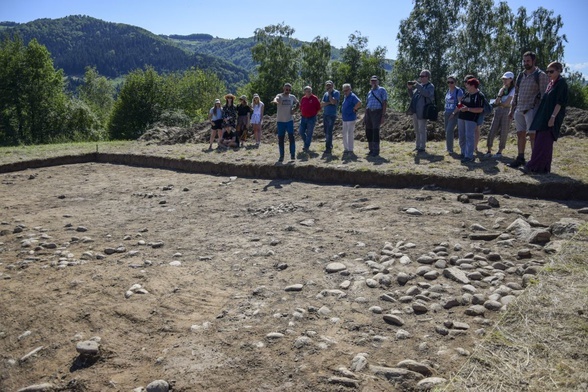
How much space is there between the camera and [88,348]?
3918mm

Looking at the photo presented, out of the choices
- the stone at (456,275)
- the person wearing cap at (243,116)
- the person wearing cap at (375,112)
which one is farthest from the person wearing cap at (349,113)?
the stone at (456,275)

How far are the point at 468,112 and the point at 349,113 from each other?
3135 millimetres

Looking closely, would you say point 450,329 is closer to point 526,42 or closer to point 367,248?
point 367,248

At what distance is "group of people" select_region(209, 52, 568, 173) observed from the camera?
816cm

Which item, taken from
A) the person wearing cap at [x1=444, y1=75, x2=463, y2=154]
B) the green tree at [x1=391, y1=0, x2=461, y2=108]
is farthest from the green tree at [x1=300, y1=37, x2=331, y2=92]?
the person wearing cap at [x1=444, y1=75, x2=463, y2=154]

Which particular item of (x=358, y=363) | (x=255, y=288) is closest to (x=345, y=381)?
(x=358, y=363)

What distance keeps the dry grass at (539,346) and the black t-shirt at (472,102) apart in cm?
644

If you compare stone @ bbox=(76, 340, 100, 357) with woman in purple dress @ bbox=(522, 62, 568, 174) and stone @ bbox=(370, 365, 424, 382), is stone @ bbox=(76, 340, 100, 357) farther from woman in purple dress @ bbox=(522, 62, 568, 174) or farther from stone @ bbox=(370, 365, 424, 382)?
woman in purple dress @ bbox=(522, 62, 568, 174)

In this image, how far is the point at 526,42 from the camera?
43.3m

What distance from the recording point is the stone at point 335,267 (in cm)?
530

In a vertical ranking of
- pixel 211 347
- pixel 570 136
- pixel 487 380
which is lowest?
pixel 211 347

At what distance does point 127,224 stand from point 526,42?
4538cm

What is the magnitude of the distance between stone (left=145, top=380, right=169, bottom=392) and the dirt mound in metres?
12.5

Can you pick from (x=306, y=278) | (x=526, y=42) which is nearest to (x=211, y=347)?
(x=306, y=278)
